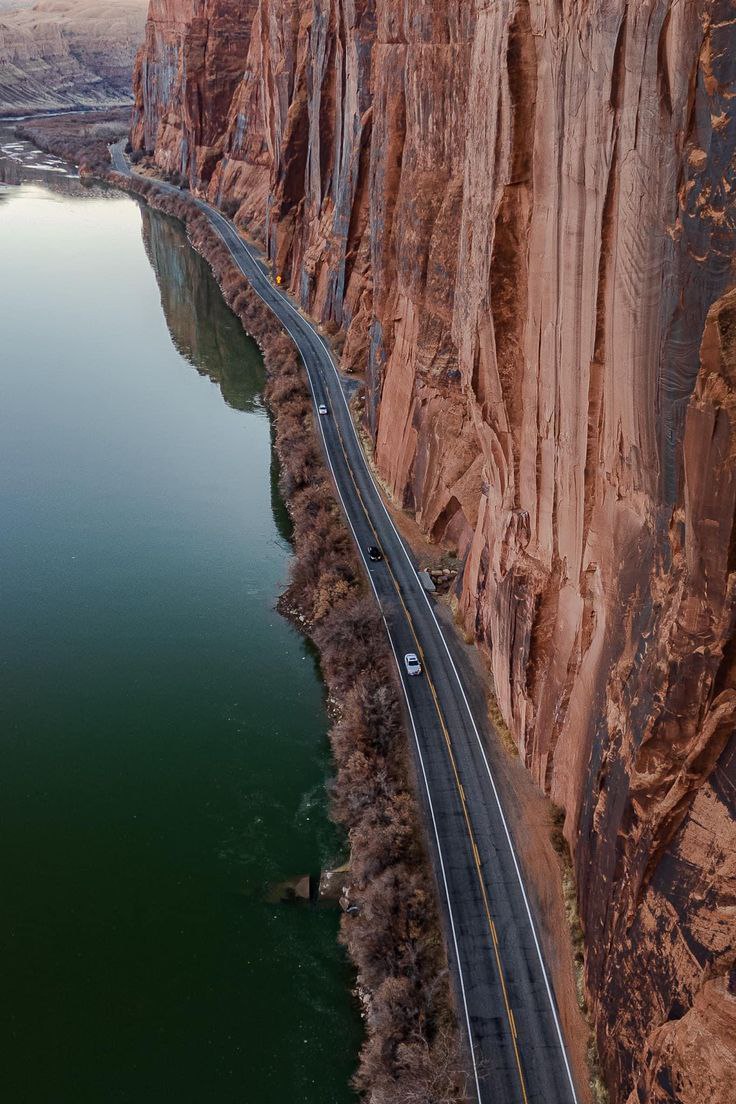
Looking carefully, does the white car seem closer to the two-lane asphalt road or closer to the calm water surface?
the two-lane asphalt road

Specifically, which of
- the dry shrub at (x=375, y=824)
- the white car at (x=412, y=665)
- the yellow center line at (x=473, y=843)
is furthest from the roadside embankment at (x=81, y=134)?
the white car at (x=412, y=665)

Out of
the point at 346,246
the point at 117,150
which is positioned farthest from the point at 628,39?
the point at 117,150

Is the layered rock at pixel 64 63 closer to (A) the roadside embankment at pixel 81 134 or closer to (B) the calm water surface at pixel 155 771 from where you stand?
(A) the roadside embankment at pixel 81 134

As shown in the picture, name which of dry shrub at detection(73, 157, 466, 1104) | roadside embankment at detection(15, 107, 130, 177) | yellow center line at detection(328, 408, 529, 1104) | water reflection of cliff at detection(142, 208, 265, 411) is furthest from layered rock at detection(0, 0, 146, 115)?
yellow center line at detection(328, 408, 529, 1104)

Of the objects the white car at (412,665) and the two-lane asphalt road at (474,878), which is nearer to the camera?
the two-lane asphalt road at (474,878)

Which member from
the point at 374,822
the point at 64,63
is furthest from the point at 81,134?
the point at 374,822

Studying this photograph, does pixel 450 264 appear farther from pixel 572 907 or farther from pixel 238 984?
pixel 238 984
